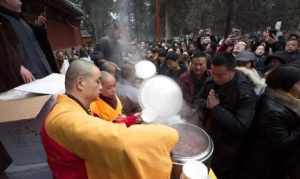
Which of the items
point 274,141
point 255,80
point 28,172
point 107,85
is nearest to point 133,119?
point 107,85

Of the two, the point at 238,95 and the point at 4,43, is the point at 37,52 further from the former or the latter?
the point at 238,95

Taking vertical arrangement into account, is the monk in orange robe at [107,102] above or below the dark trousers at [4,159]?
above

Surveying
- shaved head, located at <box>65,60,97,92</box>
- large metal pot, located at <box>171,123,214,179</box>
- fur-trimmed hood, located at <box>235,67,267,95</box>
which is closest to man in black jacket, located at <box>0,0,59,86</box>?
shaved head, located at <box>65,60,97,92</box>

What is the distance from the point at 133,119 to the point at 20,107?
0.83 meters

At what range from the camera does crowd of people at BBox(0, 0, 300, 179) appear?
1188mm

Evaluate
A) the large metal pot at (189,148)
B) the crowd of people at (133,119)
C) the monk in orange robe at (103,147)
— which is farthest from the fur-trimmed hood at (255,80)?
the monk in orange robe at (103,147)

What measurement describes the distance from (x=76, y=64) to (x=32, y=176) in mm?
1313

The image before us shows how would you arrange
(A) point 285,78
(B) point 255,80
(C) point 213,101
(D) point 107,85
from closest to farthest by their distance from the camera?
(A) point 285,78 < (D) point 107,85 < (C) point 213,101 < (B) point 255,80

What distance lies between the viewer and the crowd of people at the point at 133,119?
3.90 feet

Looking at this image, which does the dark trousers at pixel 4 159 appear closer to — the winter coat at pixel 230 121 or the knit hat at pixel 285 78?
the winter coat at pixel 230 121

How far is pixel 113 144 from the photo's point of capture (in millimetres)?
1132

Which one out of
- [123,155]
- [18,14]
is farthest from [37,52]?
[123,155]

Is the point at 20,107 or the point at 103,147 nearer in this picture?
the point at 103,147

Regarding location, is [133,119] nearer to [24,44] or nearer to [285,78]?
[285,78]
